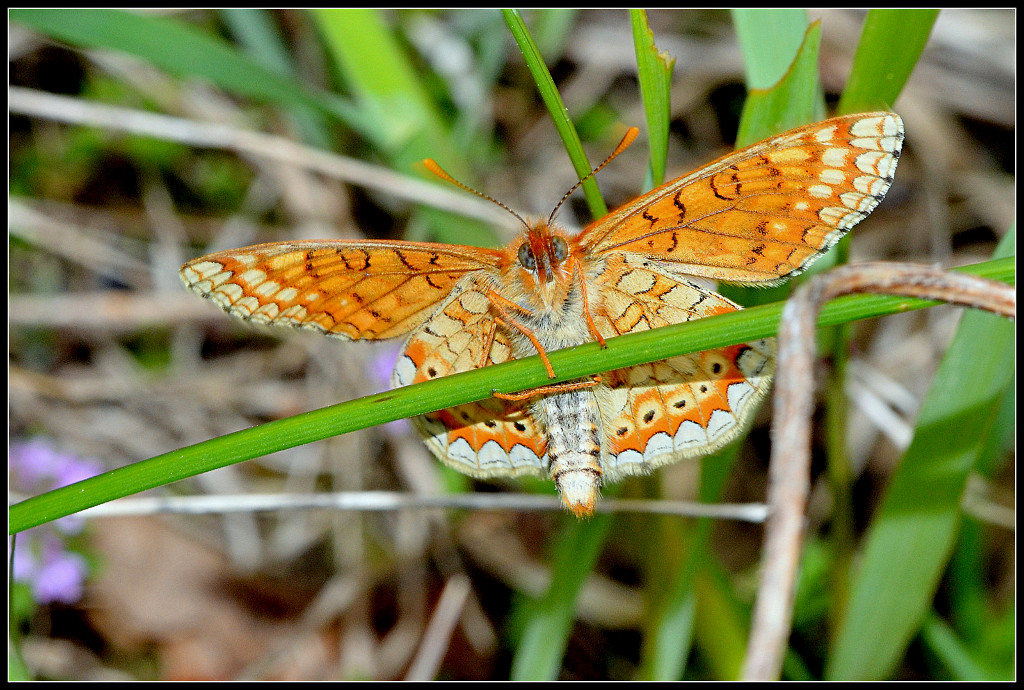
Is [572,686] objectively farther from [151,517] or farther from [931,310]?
[931,310]

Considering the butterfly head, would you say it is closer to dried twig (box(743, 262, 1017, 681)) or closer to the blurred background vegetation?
dried twig (box(743, 262, 1017, 681))

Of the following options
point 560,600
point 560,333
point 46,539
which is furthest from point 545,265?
point 46,539

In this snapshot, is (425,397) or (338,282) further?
(338,282)

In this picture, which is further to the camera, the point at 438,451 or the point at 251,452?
the point at 438,451

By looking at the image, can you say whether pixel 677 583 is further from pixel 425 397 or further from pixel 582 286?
pixel 425 397

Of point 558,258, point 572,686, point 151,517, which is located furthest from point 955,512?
point 151,517

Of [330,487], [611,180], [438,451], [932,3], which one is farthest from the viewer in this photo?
[611,180]
